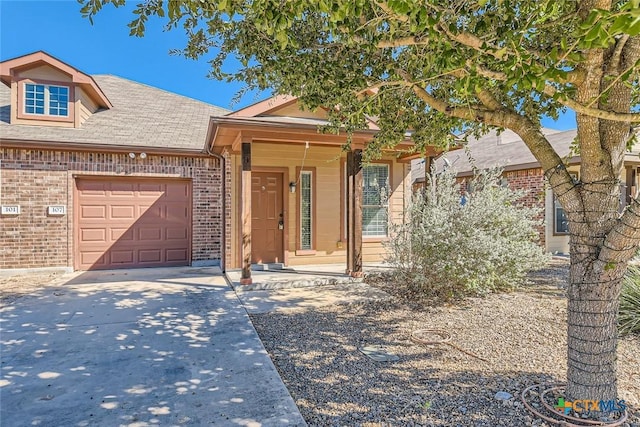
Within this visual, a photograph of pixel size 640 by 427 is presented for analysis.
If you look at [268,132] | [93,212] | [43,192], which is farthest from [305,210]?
[43,192]

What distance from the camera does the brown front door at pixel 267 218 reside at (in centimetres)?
837

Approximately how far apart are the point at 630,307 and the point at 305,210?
6.01 meters

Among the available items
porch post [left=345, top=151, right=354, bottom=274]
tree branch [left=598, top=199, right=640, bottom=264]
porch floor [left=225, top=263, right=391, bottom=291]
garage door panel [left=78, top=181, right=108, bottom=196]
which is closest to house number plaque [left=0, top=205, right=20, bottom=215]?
garage door panel [left=78, top=181, right=108, bottom=196]

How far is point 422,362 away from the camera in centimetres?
346

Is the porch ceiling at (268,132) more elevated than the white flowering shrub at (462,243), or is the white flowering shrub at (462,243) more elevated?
the porch ceiling at (268,132)

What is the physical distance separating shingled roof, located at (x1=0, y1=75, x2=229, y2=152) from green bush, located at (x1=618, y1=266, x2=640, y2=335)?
8527 mm

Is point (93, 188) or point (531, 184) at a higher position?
point (531, 184)

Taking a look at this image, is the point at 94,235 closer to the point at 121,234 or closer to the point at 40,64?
the point at 121,234

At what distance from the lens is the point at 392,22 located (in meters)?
2.52

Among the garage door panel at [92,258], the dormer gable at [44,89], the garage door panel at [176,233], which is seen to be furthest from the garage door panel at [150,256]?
the dormer gable at [44,89]

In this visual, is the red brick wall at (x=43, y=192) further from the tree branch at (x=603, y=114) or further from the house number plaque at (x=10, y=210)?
the tree branch at (x=603, y=114)

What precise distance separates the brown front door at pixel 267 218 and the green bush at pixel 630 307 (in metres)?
6.13

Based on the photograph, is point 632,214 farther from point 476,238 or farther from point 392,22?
point 476,238

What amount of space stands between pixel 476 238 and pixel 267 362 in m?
3.63
